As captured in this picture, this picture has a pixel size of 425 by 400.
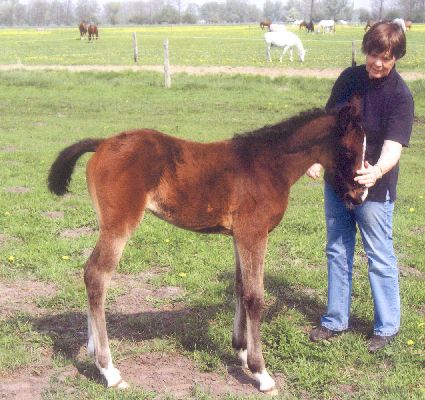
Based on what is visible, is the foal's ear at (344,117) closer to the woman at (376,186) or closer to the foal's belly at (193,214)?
the woman at (376,186)

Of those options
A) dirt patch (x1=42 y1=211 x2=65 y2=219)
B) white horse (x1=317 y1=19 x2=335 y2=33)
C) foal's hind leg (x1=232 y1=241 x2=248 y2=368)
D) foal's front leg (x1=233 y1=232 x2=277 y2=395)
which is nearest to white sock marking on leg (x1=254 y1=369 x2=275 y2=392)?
foal's front leg (x1=233 y1=232 x2=277 y2=395)

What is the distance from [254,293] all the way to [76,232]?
11.0ft

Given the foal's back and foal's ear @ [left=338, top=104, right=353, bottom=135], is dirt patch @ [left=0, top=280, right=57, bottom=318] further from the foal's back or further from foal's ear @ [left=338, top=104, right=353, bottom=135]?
foal's ear @ [left=338, top=104, right=353, bottom=135]

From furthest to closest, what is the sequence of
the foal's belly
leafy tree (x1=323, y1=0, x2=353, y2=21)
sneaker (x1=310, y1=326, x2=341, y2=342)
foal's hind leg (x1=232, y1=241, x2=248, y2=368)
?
leafy tree (x1=323, y1=0, x2=353, y2=21) < sneaker (x1=310, y1=326, x2=341, y2=342) < foal's hind leg (x1=232, y1=241, x2=248, y2=368) < the foal's belly

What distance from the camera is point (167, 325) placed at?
14.7ft

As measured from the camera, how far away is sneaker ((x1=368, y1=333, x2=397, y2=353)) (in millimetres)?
4109

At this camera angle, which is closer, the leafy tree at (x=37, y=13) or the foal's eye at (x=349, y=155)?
the foal's eye at (x=349, y=155)

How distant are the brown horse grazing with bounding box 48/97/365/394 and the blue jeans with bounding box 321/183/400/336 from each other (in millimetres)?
393

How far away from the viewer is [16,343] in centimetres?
412

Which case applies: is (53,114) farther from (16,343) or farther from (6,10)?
(6,10)

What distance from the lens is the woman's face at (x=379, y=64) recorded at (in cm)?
369

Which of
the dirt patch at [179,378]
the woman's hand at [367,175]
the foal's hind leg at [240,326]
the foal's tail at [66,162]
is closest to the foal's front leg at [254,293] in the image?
the dirt patch at [179,378]

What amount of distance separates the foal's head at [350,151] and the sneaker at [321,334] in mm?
1123

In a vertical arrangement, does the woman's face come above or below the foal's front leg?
above
